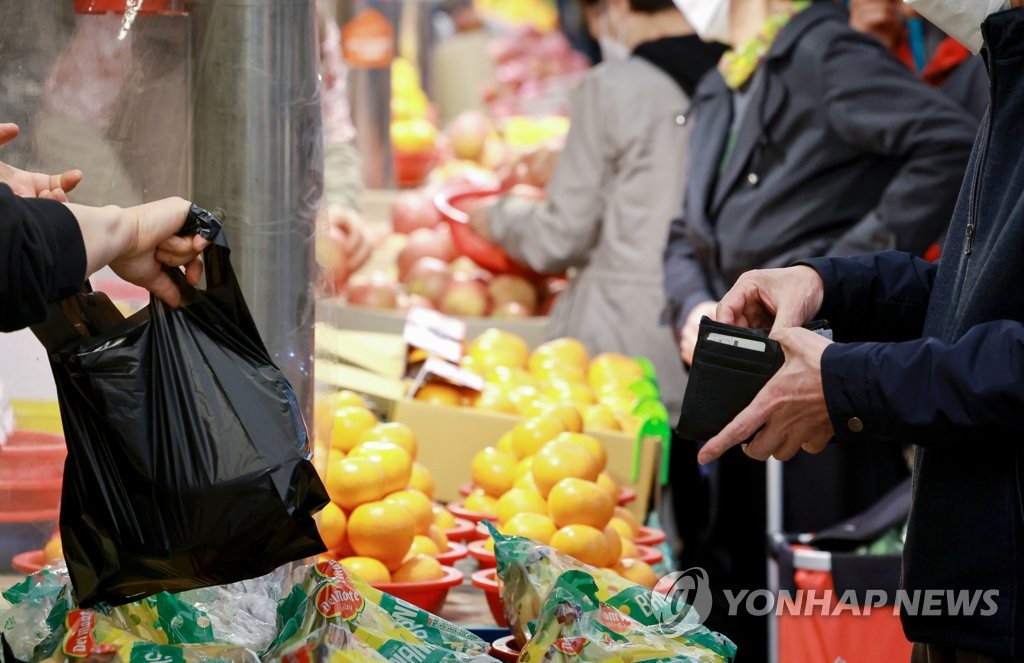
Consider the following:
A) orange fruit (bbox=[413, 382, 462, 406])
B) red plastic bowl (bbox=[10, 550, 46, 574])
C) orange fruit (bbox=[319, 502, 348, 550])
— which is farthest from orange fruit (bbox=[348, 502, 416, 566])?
orange fruit (bbox=[413, 382, 462, 406])

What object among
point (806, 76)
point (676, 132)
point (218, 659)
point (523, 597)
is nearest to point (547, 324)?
point (676, 132)

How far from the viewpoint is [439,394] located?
3.03 m

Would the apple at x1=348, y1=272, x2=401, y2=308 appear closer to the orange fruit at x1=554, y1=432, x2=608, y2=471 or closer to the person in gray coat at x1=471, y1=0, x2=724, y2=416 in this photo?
the person in gray coat at x1=471, y1=0, x2=724, y2=416

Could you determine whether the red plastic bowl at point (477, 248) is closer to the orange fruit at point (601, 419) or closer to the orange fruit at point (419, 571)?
the orange fruit at point (601, 419)

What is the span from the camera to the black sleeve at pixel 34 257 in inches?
51.1

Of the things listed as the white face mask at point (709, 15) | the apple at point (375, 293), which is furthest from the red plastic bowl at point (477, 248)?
the white face mask at point (709, 15)

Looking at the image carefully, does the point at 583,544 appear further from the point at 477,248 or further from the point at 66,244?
the point at 477,248

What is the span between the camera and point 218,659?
1.43 m

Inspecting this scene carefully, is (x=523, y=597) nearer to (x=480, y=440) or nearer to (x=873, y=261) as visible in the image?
(x=873, y=261)

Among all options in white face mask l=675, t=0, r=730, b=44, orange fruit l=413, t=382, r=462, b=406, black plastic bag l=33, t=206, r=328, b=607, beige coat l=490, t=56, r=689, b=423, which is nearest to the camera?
black plastic bag l=33, t=206, r=328, b=607

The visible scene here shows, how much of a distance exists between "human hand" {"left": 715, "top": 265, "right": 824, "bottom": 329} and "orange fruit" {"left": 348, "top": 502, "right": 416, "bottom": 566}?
618 mm

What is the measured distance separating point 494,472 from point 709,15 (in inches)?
67.4

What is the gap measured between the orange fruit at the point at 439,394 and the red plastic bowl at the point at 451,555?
716 mm

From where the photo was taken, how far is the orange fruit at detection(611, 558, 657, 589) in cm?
219
